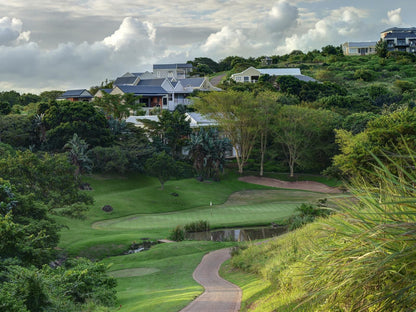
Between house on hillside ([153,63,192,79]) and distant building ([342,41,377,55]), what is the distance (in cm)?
5644

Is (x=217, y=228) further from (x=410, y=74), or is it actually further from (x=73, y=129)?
(x=410, y=74)

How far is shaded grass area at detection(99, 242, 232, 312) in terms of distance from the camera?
16.8 metres

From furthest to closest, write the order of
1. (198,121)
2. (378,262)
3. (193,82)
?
(193,82), (198,121), (378,262)

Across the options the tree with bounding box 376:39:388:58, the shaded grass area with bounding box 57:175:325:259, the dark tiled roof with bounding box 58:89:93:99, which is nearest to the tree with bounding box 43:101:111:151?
the shaded grass area with bounding box 57:175:325:259

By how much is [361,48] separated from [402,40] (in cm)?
1382

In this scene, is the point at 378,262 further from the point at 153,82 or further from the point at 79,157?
the point at 153,82

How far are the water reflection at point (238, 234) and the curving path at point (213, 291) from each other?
9.14m

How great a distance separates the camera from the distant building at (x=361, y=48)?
152 m

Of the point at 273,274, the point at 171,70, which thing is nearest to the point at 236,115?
the point at 273,274

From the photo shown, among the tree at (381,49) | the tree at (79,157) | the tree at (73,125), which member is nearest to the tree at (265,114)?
the tree at (73,125)

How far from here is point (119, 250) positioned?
3194 centimetres

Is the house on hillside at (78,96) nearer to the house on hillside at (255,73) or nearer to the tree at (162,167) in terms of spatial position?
the house on hillside at (255,73)

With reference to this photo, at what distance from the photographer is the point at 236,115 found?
6419 centimetres

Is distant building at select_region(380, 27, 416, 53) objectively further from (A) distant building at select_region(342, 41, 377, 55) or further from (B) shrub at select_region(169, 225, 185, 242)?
(B) shrub at select_region(169, 225, 185, 242)
